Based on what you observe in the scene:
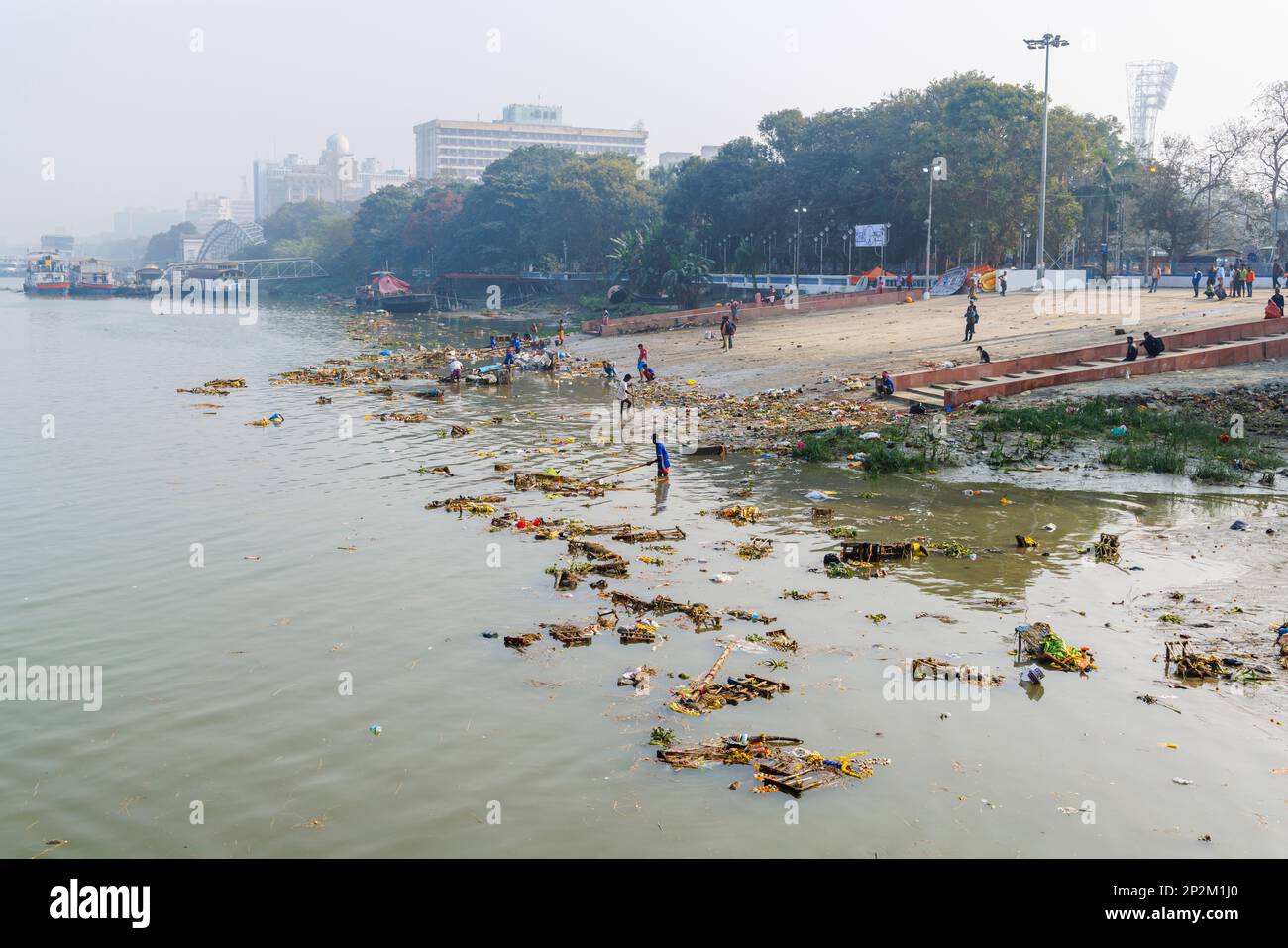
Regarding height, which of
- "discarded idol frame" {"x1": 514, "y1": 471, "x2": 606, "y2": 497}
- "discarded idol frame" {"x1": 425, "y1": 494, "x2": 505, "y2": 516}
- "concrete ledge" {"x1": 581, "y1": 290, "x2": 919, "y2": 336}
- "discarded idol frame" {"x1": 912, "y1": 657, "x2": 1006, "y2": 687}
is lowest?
"discarded idol frame" {"x1": 912, "y1": 657, "x2": 1006, "y2": 687}

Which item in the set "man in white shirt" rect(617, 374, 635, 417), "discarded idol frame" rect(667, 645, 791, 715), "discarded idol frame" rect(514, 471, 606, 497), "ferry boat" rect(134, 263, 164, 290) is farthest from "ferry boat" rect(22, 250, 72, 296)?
"discarded idol frame" rect(667, 645, 791, 715)

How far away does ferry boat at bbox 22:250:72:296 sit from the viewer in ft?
492

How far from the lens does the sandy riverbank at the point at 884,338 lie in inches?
1253

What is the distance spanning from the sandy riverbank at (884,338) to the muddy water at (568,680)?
11.7 metres

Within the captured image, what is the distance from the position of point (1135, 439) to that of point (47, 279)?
166799mm

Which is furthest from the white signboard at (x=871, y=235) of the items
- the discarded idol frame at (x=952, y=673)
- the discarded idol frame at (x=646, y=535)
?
the discarded idol frame at (x=952, y=673)

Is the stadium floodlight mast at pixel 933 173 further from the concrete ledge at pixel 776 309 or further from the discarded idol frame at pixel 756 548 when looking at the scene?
the discarded idol frame at pixel 756 548

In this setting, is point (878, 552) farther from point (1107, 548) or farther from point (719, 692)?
point (719, 692)

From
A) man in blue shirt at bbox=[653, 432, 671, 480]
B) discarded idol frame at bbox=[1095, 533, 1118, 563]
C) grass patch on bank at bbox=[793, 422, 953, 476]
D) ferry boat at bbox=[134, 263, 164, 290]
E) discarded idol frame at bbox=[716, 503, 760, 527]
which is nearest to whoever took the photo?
discarded idol frame at bbox=[1095, 533, 1118, 563]

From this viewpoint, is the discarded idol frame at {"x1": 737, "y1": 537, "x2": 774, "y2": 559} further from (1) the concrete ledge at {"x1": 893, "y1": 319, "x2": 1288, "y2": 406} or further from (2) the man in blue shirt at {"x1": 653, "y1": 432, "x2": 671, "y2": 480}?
(1) the concrete ledge at {"x1": 893, "y1": 319, "x2": 1288, "y2": 406}

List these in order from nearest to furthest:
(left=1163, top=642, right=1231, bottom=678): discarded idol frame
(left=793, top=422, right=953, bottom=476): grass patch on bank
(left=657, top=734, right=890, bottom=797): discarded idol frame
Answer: (left=657, top=734, right=890, bottom=797): discarded idol frame, (left=1163, top=642, right=1231, bottom=678): discarded idol frame, (left=793, top=422, right=953, bottom=476): grass patch on bank

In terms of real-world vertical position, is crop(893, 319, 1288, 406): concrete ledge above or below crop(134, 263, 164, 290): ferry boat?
below

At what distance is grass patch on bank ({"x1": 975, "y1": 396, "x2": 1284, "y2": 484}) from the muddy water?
1362 millimetres
